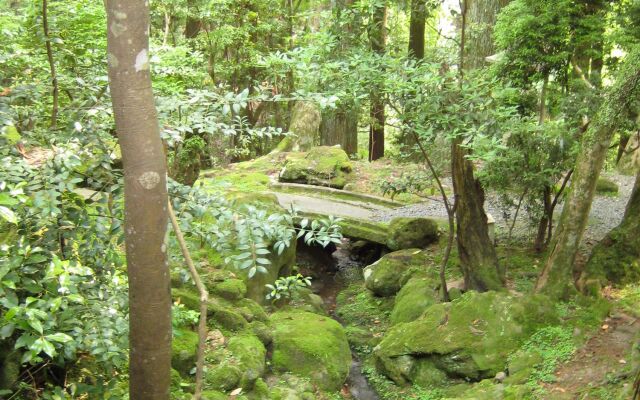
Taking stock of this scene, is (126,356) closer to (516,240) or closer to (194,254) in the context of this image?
(194,254)

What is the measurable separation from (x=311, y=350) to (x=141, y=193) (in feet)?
16.9

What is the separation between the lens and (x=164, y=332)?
3203 mm

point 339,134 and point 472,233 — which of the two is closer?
point 472,233

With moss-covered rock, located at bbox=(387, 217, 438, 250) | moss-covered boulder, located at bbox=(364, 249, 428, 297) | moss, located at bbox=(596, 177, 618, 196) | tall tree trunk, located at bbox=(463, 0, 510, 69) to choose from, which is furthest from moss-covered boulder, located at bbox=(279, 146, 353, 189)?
moss, located at bbox=(596, 177, 618, 196)

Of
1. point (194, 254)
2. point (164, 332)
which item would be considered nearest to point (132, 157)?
point (164, 332)

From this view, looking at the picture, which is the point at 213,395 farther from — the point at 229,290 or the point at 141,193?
the point at 141,193

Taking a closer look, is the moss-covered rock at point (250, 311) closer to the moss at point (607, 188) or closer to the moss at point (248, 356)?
the moss at point (248, 356)

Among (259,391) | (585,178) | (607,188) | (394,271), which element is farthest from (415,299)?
(607,188)

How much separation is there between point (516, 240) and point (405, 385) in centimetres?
452

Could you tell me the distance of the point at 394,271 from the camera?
11094mm

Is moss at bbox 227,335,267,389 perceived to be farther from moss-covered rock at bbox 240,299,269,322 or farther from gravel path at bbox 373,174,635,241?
gravel path at bbox 373,174,635,241

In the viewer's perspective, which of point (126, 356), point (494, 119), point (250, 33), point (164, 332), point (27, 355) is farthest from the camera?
point (250, 33)

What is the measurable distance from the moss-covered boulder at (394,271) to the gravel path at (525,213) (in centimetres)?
174

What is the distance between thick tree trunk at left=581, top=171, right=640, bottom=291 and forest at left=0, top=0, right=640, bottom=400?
0.03 metres
